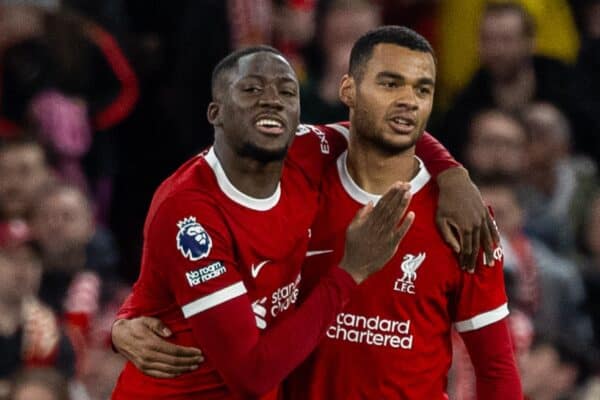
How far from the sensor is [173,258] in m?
4.67

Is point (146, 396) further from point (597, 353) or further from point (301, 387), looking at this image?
point (597, 353)

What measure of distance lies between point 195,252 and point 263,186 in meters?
0.29

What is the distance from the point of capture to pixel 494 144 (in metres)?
7.57

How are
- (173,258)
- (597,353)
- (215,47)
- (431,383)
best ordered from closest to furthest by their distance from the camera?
(173,258)
(431,383)
(597,353)
(215,47)

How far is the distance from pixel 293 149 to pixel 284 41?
2.78m

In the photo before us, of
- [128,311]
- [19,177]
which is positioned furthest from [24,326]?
[128,311]

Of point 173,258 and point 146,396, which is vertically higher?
point 173,258

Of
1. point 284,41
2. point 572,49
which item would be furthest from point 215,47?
point 572,49

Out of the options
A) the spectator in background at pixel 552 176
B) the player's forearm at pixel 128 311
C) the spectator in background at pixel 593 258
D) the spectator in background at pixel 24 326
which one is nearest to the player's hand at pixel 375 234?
the player's forearm at pixel 128 311

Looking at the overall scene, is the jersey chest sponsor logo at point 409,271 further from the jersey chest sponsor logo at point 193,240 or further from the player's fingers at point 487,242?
the jersey chest sponsor logo at point 193,240

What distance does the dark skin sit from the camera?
15.5 feet

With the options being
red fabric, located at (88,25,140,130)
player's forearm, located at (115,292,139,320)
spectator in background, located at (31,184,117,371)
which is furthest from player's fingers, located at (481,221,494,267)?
red fabric, located at (88,25,140,130)

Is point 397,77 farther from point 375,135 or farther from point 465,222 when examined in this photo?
point 465,222

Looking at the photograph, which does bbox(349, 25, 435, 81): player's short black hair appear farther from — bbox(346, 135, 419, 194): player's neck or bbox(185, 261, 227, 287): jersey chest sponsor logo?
bbox(185, 261, 227, 287): jersey chest sponsor logo
